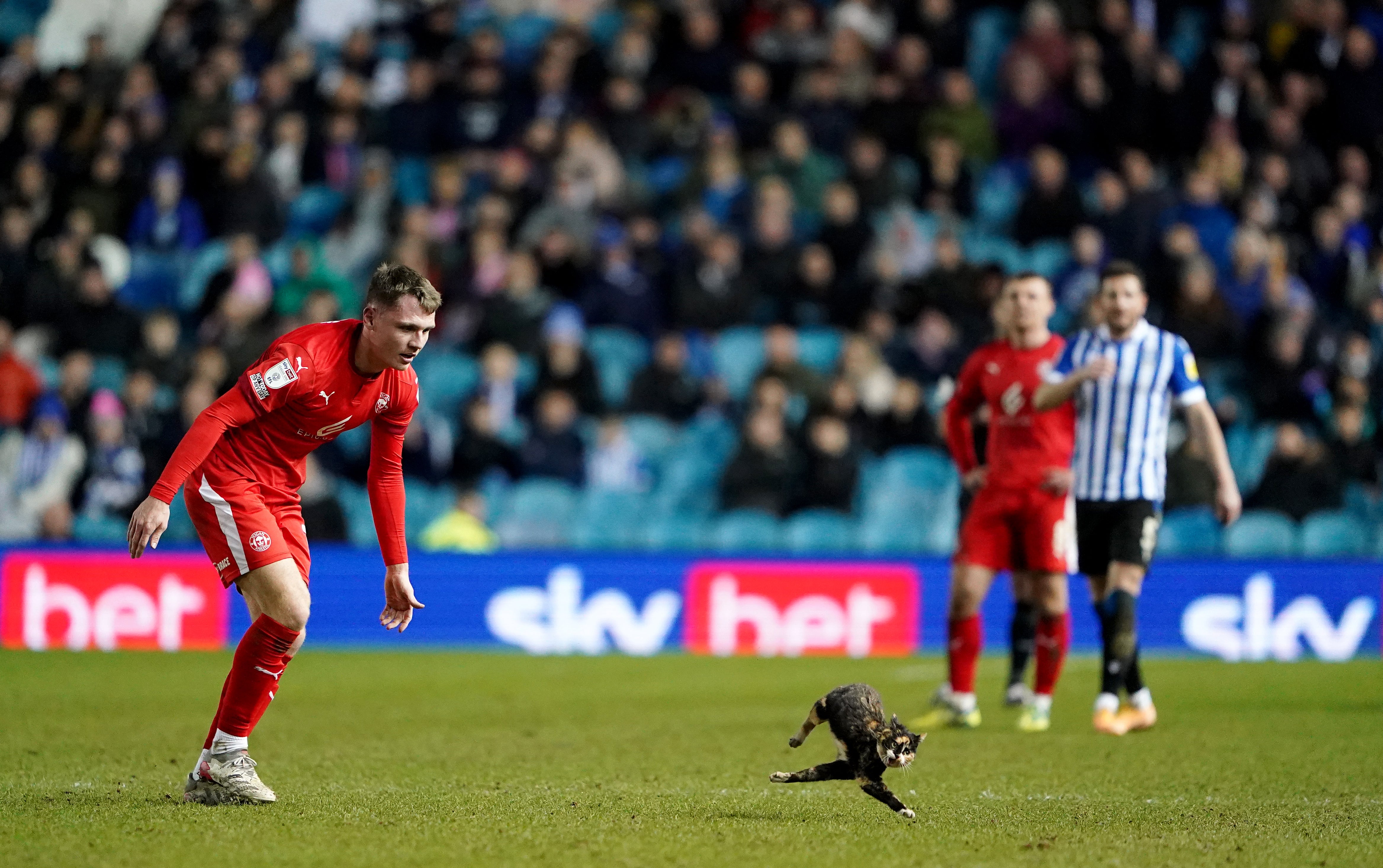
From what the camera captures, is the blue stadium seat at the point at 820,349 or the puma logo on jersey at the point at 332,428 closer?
the puma logo on jersey at the point at 332,428

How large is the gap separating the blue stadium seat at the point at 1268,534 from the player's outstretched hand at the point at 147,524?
10107 mm

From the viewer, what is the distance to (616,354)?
49.3 feet

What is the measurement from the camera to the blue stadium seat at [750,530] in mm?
13430

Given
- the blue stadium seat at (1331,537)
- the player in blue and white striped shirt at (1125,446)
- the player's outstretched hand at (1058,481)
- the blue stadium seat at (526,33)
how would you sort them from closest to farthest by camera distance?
the player in blue and white striped shirt at (1125,446) → the player's outstretched hand at (1058,481) → the blue stadium seat at (1331,537) → the blue stadium seat at (526,33)

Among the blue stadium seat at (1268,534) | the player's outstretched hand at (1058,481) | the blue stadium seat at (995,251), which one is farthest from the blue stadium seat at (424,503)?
the player's outstretched hand at (1058,481)

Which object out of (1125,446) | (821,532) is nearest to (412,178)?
(821,532)

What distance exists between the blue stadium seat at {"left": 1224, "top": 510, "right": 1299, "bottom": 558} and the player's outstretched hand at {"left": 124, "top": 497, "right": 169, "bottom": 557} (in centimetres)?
1011

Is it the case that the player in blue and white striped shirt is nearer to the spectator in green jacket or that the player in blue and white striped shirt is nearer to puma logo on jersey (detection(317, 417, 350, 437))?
puma logo on jersey (detection(317, 417, 350, 437))

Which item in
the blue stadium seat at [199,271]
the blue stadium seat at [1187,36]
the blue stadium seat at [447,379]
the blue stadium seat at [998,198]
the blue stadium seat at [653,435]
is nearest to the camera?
the blue stadium seat at [653,435]

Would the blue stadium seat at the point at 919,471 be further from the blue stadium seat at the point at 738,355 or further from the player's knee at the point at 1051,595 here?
the player's knee at the point at 1051,595

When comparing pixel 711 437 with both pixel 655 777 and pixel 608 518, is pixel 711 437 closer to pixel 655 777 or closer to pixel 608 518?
pixel 608 518

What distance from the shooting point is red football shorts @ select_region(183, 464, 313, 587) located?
17.5 ft

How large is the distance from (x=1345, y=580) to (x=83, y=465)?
997 centimetres

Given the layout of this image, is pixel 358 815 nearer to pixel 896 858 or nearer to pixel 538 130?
pixel 896 858
